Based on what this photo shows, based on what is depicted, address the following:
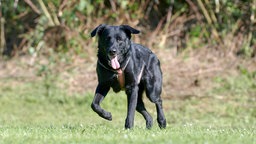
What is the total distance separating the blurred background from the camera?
17.9 meters

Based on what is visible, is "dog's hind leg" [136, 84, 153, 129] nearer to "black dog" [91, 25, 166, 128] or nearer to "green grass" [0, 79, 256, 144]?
"black dog" [91, 25, 166, 128]

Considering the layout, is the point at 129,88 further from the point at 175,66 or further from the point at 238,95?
the point at 175,66

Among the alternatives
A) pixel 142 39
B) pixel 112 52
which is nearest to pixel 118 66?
pixel 112 52

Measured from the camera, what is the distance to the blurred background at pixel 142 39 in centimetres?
1791

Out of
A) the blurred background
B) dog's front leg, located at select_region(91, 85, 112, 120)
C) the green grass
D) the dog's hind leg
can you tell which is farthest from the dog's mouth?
the blurred background

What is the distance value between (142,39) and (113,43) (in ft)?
32.0

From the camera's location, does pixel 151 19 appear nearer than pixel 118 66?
No

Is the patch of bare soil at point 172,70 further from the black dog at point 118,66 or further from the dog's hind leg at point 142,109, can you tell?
the black dog at point 118,66

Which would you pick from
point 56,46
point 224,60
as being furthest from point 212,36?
point 56,46

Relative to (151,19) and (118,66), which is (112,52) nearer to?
(118,66)

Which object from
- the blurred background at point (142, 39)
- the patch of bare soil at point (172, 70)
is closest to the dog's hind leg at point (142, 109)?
the patch of bare soil at point (172, 70)

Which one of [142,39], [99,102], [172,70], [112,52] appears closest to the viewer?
[112,52]

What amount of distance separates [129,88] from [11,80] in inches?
354

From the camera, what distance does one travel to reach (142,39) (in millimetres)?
19219
